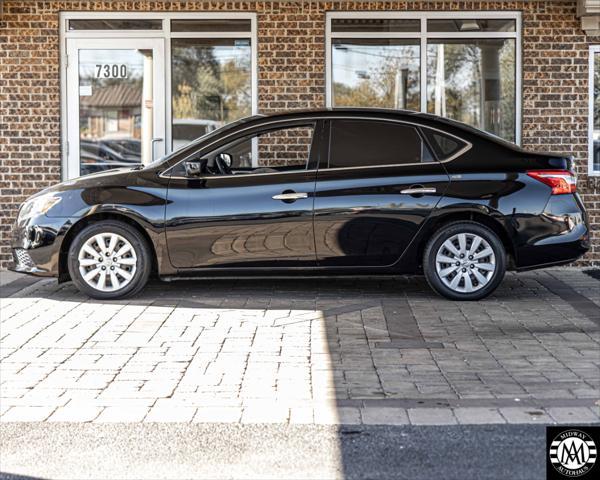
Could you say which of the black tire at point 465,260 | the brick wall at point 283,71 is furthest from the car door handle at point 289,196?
the brick wall at point 283,71

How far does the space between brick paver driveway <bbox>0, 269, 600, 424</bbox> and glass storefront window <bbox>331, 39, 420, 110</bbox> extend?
9.05 feet

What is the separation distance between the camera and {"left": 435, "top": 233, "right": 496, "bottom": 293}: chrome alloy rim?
31.5 ft

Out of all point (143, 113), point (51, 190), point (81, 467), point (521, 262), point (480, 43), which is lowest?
point (81, 467)

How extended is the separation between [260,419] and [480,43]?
779cm

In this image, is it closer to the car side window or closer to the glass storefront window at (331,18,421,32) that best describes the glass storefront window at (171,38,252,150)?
the car side window

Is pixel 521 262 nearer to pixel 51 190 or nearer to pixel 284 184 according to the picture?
pixel 284 184

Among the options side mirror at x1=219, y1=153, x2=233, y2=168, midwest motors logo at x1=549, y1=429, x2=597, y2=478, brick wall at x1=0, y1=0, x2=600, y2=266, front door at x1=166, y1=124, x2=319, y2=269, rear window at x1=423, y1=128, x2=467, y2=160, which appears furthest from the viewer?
brick wall at x1=0, y1=0, x2=600, y2=266

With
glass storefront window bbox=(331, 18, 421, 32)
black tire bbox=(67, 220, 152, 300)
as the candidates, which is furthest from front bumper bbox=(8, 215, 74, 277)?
glass storefront window bbox=(331, 18, 421, 32)

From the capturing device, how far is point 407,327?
8.52 m

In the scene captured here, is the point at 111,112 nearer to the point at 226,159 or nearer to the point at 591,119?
the point at 226,159

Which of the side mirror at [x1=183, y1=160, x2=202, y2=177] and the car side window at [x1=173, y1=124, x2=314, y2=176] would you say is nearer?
the side mirror at [x1=183, y1=160, x2=202, y2=177]

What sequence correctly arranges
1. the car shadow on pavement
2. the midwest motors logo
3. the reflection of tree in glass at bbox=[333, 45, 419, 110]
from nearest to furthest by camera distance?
1. the midwest motors logo
2. the car shadow on pavement
3. the reflection of tree in glass at bbox=[333, 45, 419, 110]

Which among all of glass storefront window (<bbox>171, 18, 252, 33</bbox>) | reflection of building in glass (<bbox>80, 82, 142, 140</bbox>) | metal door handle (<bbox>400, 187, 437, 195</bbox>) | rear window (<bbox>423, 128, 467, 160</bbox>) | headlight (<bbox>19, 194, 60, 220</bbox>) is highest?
glass storefront window (<bbox>171, 18, 252, 33</bbox>)

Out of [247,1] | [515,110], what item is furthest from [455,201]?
[247,1]
